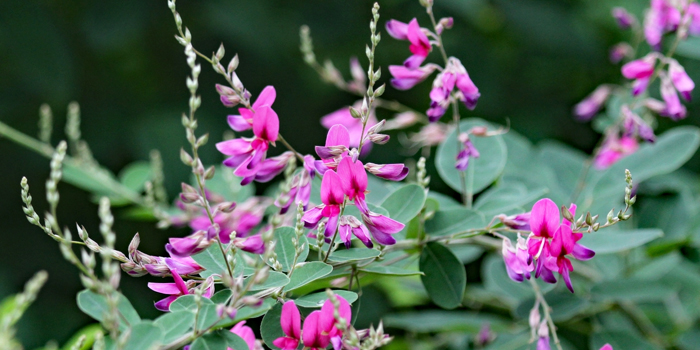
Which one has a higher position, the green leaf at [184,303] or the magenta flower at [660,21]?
the magenta flower at [660,21]

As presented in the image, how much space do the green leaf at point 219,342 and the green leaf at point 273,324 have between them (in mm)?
64

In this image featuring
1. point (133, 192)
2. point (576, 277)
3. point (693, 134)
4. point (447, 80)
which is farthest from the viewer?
point (133, 192)

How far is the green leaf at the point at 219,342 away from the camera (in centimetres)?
73

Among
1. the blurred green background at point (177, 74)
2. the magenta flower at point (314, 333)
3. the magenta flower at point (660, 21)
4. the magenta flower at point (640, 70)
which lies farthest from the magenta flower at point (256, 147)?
the blurred green background at point (177, 74)

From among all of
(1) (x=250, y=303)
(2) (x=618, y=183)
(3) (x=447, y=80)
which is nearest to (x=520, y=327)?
(2) (x=618, y=183)

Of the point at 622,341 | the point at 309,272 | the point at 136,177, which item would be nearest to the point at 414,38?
the point at 309,272

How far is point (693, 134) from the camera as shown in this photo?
139 centimetres

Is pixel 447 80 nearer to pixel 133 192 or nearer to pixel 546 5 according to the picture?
pixel 133 192

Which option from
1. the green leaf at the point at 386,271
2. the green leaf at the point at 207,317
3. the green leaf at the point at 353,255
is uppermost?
the green leaf at the point at 207,317

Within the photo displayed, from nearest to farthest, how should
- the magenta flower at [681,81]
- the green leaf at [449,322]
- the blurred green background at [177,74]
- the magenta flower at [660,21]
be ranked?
the magenta flower at [681,81]
the magenta flower at [660,21]
the green leaf at [449,322]
the blurred green background at [177,74]

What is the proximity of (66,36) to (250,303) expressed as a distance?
281cm

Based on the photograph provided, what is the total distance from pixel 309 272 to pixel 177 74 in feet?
9.15

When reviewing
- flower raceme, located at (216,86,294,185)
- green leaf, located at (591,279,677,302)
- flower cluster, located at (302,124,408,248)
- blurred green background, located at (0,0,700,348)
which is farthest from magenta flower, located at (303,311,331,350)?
blurred green background, located at (0,0,700,348)

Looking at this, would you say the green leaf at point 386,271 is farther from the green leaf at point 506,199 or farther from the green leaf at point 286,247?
the green leaf at point 506,199
